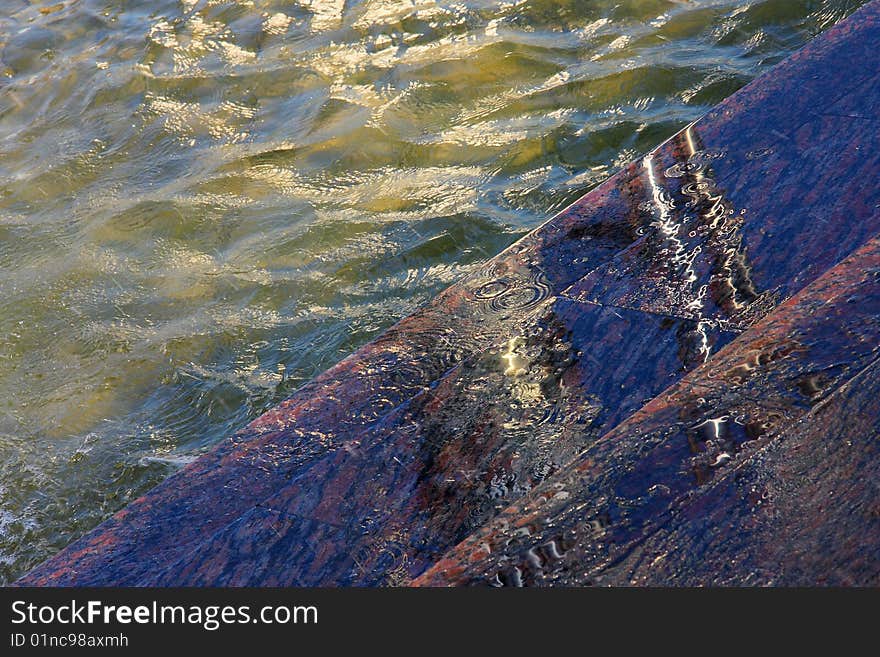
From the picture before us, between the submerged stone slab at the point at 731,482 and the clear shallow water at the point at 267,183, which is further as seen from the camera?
the clear shallow water at the point at 267,183

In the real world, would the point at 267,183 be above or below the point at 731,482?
below

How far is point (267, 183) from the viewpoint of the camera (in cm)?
443

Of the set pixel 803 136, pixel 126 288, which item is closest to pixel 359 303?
pixel 126 288

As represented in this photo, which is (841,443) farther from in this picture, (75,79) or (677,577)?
(75,79)

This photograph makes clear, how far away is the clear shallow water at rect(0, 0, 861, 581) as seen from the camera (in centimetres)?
319

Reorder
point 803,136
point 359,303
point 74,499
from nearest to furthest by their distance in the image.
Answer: point 803,136 < point 74,499 < point 359,303

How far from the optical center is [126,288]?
3.87 meters

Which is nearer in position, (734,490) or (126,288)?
(734,490)

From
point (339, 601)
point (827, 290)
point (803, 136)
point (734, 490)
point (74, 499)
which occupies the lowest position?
point (74, 499)

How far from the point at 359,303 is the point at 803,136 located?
1.69 m

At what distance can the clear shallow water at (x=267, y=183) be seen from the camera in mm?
3193

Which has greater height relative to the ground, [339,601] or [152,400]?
[339,601]

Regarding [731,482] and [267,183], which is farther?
[267,183]

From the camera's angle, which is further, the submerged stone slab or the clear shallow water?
the clear shallow water
